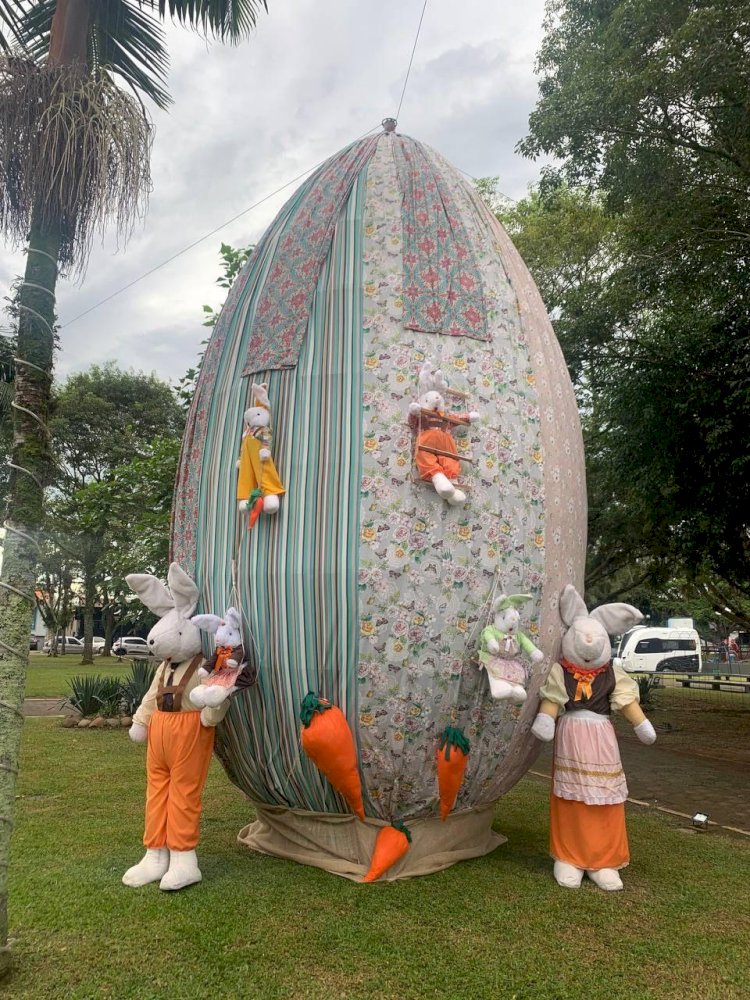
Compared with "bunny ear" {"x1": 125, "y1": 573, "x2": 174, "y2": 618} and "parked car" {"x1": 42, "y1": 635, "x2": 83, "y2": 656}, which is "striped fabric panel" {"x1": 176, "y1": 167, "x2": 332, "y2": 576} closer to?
"bunny ear" {"x1": 125, "y1": 573, "x2": 174, "y2": 618}

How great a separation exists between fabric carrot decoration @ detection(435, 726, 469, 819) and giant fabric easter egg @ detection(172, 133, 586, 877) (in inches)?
2.9

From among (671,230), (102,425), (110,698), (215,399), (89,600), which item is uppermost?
(102,425)

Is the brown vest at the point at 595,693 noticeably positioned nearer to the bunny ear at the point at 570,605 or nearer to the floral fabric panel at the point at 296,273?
the bunny ear at the point at 570,605

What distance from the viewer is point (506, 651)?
14.9 feet

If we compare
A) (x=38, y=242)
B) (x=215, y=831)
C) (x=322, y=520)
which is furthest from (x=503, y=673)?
(x=38, y=242)

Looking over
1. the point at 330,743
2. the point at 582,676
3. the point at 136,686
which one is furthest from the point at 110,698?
the point at 582,676

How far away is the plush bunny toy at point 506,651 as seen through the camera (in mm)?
4520

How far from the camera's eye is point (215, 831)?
6.16 meters

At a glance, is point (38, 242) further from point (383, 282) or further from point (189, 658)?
point (189, 658)

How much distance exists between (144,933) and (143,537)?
761cm

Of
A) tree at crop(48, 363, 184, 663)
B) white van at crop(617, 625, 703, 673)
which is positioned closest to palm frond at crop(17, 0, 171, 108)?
tree at crop(48, 363, 184, 663)

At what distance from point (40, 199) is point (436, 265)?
2391 millimetres

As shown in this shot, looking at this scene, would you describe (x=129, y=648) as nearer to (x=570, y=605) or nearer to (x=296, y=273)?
(x=296, y=273)

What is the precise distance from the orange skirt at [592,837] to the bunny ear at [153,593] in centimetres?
282
